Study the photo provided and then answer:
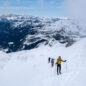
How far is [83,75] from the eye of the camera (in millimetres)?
12961

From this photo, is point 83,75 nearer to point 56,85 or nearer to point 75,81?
point 75,81

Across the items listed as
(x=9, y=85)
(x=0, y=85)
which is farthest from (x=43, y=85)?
(x=0, y=85)

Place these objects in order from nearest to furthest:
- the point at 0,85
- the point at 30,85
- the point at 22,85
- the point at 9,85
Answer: the point at 30,85
the point at 22,85
the point at 9,85
the point at 0,85

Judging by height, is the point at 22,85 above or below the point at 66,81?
below

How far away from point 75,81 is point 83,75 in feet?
3.61

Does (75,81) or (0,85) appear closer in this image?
(75,81)

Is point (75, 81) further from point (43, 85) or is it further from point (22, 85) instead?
point (22, 85)

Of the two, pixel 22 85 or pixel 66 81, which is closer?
pixel 66 81

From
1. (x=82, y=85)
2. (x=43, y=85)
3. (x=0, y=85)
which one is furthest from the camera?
(x=0, y=85)

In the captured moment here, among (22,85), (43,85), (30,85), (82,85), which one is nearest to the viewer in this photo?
(82,85)

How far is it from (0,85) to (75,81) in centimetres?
1581

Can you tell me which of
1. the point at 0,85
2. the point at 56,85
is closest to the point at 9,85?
the point at 0,85

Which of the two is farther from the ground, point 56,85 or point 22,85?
point 56,85

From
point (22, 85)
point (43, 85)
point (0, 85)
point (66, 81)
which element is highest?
point (66, 81)
